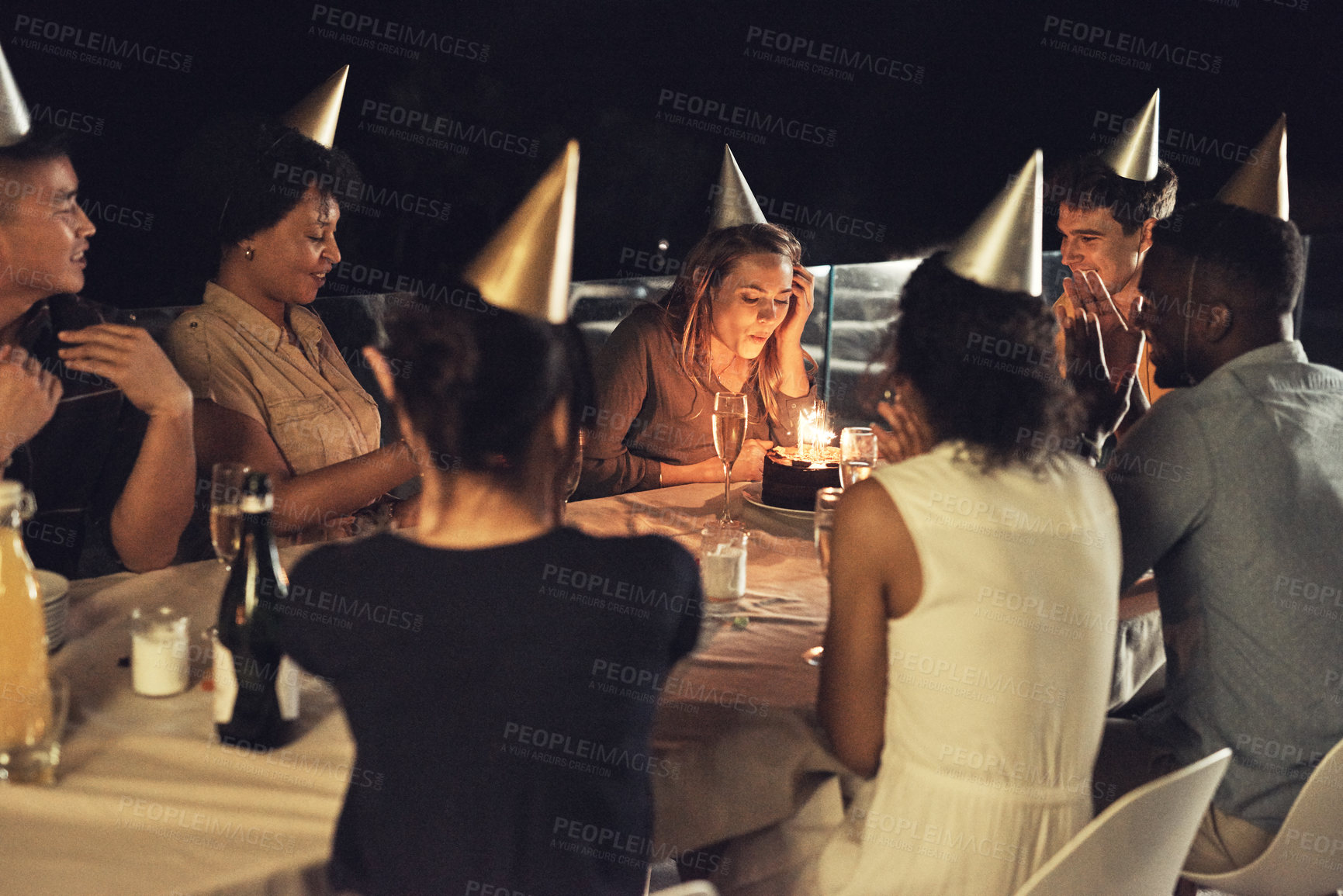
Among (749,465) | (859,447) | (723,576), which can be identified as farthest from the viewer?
(749,465)

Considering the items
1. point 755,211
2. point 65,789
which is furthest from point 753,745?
point 755,211

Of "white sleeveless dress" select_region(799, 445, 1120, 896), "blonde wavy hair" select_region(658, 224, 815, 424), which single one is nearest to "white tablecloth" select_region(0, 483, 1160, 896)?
"white sleeveless dress" select_region(799, 445, 1120, 896)

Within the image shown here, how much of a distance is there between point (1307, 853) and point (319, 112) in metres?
2.28

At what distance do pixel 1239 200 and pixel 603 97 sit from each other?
228 cm

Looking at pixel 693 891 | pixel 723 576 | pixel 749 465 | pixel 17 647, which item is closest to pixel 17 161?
pixel 17 647

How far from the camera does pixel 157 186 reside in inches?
108

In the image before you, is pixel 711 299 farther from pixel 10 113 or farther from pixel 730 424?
pixel 10 113

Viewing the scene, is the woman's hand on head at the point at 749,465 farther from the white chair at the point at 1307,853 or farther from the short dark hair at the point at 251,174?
the white chair at the point at 1307,853

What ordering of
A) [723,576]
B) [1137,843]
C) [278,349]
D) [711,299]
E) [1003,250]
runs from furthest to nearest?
[711,299], [278,349], [723,576], [1003,250], [1137,843]

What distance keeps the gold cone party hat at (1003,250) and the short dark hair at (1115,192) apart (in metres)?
1.79

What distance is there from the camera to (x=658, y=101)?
390 cm

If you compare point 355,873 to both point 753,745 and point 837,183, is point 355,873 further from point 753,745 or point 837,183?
point 837,183

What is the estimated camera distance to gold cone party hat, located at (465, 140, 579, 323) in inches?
44.1

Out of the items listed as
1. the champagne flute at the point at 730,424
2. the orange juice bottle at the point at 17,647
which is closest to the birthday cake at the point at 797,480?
the champagne flute at the point at 730,424
